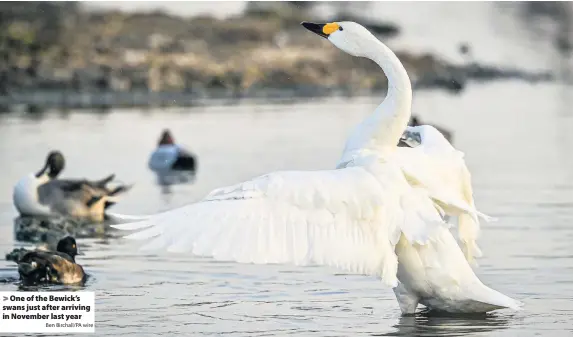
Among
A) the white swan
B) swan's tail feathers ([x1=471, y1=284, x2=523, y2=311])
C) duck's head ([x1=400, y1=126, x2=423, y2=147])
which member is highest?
duck's head ([x1=400, y1=126, x2=423, y2=147])

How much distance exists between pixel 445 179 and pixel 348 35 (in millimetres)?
1276

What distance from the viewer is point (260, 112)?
37562 millimetres

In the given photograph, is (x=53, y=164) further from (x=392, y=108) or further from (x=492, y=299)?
(x=492, y=299)

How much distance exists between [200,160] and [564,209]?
9.93m

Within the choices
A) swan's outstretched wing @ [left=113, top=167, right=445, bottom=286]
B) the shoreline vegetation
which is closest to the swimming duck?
swan's outstretched wing @ [left=113, top=167, right=445, bottom=286]

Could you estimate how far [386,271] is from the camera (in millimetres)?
8898

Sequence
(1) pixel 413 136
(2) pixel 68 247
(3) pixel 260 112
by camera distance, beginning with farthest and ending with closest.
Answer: (3) pixel 260 112, (2) pixel 68 247, (1) pixel 413 136

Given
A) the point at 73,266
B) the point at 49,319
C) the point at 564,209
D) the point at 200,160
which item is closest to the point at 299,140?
the point at 200,160

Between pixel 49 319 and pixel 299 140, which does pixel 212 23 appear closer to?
pixel 299 140

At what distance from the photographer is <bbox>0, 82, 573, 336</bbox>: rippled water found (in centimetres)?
984

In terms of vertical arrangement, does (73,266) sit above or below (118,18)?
below

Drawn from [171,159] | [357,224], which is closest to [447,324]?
[357,224]

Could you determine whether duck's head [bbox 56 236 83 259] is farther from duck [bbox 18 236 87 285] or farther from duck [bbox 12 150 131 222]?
duck [bbox 12 150 131 222]

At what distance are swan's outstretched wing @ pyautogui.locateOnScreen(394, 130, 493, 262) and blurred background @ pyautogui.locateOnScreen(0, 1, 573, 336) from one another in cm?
74
